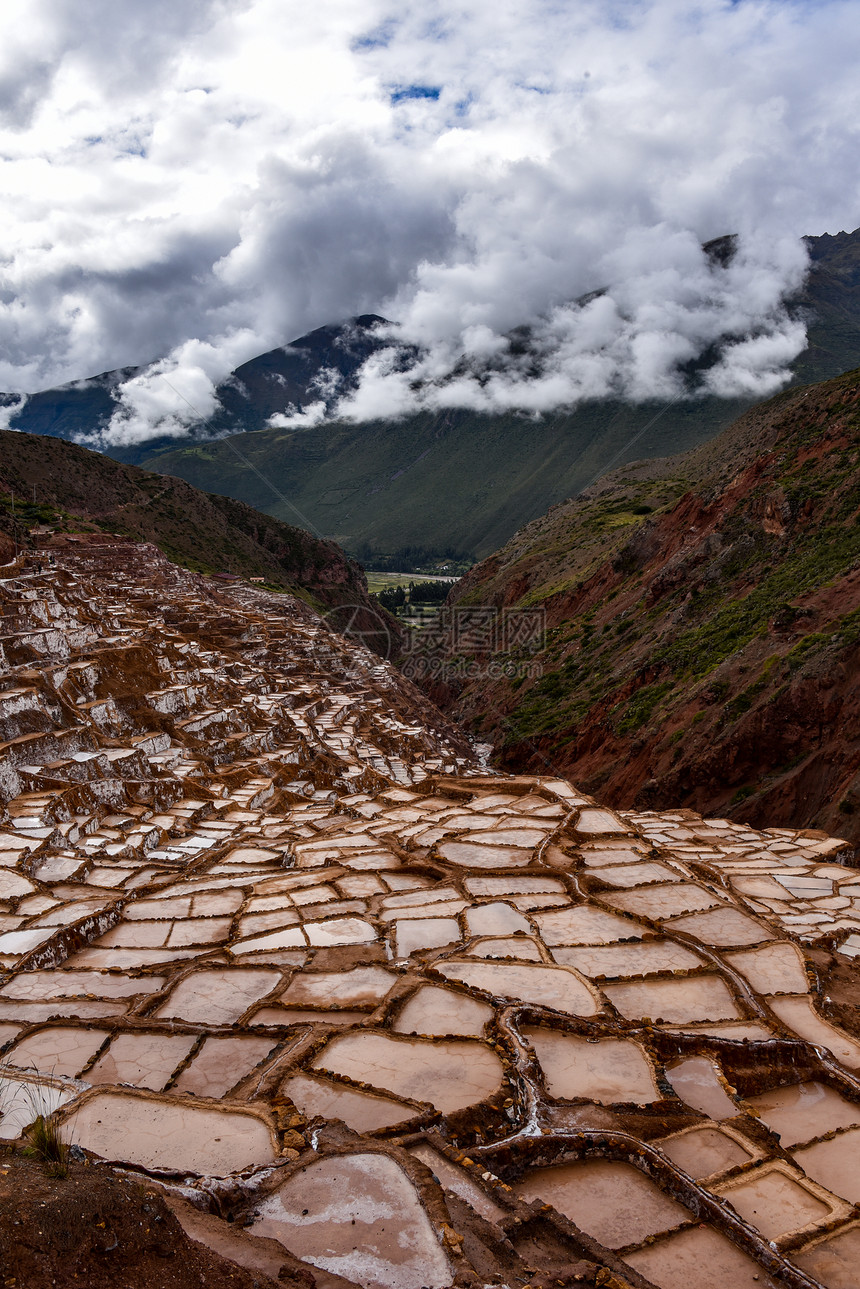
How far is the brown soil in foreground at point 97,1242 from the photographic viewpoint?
353 cm

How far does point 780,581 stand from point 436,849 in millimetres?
28845

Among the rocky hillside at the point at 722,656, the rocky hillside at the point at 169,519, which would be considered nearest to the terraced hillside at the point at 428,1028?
the rocky hillside at the point at 722,656

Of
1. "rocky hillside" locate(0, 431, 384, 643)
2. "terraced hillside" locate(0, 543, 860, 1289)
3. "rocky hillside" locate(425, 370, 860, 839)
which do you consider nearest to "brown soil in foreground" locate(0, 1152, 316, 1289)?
"terraced hillside" locate(0, 543, 860, 1289)

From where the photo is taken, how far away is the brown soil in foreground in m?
3.53

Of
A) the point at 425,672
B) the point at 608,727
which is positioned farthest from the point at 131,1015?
the point at 425,672

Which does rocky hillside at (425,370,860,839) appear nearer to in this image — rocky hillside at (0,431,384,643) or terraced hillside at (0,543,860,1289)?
terraced hillside at (0,543,860,1289)

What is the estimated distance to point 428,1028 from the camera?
26.8ft

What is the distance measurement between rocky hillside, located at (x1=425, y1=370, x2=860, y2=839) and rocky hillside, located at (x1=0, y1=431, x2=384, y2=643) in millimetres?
30362

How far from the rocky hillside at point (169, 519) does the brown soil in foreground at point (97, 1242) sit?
2446 inches

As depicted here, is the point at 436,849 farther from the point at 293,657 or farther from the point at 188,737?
the point at 293,657

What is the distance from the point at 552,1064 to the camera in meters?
7.77

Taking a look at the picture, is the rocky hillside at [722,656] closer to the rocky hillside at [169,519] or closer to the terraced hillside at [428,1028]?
the terraced hillside at [428,1028]

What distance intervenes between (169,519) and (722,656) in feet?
221

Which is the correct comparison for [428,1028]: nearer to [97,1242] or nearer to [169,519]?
[97,1242]
